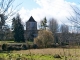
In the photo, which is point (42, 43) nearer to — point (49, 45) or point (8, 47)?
point (49, 45)

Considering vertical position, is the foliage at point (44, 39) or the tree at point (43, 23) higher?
the tree at point (43, 23)

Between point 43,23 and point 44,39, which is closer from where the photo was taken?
point 44,39

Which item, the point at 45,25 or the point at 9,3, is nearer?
the point at 9,3

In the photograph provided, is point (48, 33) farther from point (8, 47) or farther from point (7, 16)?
point (7, 16)

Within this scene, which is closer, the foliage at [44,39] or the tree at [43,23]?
the foliage at [44,39]

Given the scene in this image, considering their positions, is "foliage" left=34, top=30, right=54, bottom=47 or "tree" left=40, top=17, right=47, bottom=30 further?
"tree" left=40, top=17, right=47, bottom=30

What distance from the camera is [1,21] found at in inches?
314

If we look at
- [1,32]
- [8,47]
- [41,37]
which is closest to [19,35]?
[41,37]

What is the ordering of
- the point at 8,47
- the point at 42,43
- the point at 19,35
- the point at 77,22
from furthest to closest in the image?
1. the point at 19,35
2. the point at 42,43
3. the point at 8,47
4. the point at 77,22

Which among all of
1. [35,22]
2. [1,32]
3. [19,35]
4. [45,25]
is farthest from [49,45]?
[1,32]

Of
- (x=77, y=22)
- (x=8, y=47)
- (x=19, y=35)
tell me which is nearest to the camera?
(x=77, y=22)

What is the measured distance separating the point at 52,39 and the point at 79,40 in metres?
57.7

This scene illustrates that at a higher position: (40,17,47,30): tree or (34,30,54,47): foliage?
(40,17,47,30): tree

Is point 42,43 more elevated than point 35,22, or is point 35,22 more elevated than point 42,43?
point 35,22
